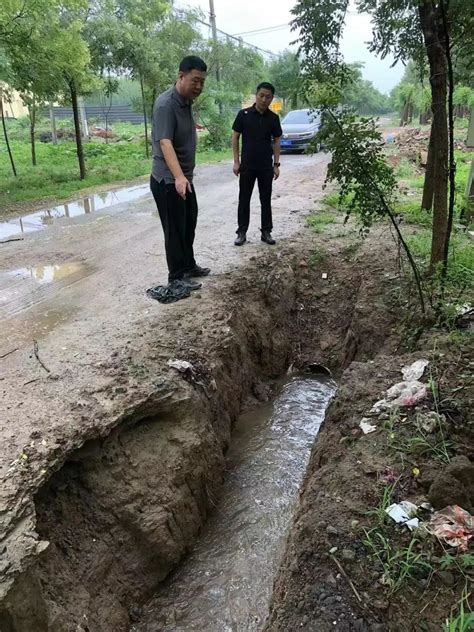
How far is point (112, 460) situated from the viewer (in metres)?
3.39

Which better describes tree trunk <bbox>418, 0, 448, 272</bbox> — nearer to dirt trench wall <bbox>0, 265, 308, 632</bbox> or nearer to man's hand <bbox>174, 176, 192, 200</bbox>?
man's hand <bbox>174, 176, 192, 200</bbox>

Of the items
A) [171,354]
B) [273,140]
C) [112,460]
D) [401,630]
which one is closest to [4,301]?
[171,354]

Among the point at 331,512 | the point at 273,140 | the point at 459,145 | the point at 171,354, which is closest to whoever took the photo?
the point at 331,512

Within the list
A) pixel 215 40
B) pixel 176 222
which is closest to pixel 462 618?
pixel 176 222

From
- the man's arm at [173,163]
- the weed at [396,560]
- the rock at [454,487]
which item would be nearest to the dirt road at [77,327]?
the man's arm at [173,163]

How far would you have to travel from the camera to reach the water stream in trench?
3199 mm

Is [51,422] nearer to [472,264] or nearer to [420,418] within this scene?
[420,418]

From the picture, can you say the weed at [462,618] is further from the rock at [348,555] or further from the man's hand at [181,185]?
the man's hand at [181,185]

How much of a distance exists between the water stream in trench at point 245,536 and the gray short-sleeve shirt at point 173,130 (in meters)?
2.55

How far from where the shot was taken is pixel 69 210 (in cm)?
976

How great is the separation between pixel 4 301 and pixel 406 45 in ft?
16.3

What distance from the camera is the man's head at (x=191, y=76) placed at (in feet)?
13.6

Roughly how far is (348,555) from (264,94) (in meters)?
4.77

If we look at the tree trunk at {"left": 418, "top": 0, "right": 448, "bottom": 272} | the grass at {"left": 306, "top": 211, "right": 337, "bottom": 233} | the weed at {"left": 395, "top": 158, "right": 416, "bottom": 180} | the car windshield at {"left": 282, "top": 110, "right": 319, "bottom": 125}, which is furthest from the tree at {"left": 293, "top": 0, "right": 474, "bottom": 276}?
the car windshield at {"left": 282, "top": 110, "right": 319, "bottom": 125}
